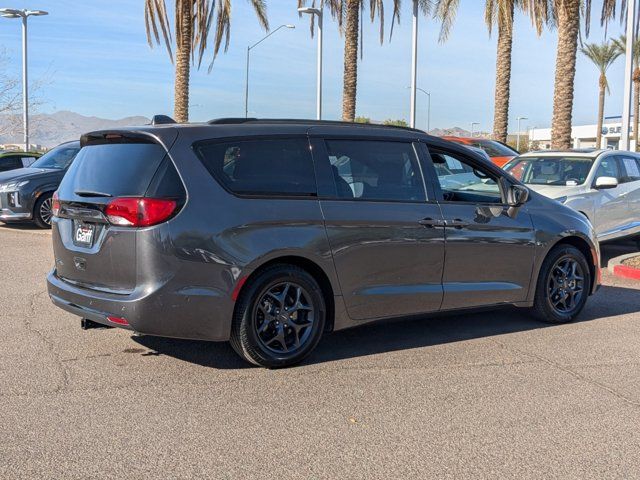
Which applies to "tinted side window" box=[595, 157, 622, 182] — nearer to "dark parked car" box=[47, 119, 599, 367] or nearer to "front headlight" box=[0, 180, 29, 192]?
"dark parked car" box=[47, 119, 599, 367]

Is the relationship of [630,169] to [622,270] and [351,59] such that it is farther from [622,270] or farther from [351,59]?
[351,59]

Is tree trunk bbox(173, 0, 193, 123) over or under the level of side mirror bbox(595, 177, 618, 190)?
over

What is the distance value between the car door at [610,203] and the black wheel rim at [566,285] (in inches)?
158

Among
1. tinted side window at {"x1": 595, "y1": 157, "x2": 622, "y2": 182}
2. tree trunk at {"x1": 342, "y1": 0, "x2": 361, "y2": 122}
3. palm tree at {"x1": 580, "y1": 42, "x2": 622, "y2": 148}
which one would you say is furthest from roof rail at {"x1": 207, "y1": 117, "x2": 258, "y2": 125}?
palm tree at {"x1": 580, "y1": 42, "x2": 622, "y2": 148}

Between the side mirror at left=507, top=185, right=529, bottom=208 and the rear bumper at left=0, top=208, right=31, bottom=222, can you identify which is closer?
the side mirror at left=507, top=185, right=529, bottom=208

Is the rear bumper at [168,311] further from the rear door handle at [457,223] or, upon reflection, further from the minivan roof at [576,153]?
the minivan roof at [576,153]

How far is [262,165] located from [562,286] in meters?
3.44

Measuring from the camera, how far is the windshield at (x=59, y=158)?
1495cm

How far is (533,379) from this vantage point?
5.43m

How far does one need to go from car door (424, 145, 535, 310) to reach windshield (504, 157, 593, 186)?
468cm

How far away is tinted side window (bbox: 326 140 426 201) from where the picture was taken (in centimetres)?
582

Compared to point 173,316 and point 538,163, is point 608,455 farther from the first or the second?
point 538,163

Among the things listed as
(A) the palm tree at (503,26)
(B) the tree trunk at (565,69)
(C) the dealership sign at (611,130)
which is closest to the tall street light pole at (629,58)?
A: (B) the tree trunk at (565,69)

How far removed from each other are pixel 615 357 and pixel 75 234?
14.5ft
